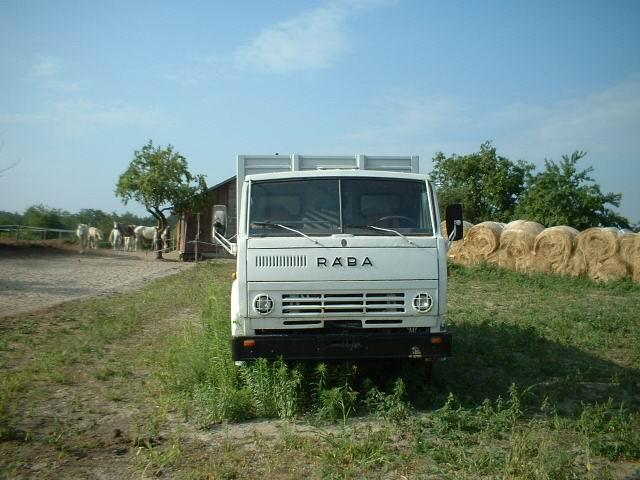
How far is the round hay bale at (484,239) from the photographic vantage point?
21.4 m

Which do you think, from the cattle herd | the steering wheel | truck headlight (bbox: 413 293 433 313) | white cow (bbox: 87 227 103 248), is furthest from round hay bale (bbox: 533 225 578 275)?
white cow (bbox: 87 227 103 248)

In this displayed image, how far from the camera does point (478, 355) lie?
8859mm

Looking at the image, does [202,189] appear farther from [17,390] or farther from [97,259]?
[17,390]

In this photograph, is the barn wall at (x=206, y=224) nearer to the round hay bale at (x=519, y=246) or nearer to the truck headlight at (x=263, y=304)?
the round hay bale at (x=519, y=246)

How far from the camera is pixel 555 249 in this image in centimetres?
1931

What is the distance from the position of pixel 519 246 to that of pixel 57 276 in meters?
14.9

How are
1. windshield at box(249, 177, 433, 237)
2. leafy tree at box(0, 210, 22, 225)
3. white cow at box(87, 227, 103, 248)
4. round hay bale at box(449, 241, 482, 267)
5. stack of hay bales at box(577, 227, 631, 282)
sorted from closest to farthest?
windshield at box(249, 177, 433, 237) → stack of hay bales at box(577, 227, 631, 282) → round hay bale at box(449, 241, 482, 267) → white cow at box(87, 227, 103, 248) → leafy tree at box(0, 210, 22, 225)

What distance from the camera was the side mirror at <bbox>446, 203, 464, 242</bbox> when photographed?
23.4ft

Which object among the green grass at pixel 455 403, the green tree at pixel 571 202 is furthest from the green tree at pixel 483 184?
the green grass at pixel 455 403

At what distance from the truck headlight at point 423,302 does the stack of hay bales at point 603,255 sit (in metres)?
13.6

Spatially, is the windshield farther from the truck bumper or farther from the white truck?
the truck bumper

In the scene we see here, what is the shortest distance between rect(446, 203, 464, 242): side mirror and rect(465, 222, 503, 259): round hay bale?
48.3ft

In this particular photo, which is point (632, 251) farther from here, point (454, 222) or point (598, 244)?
point (454, 222)

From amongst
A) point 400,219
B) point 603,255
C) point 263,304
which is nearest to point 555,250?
point 603,255
